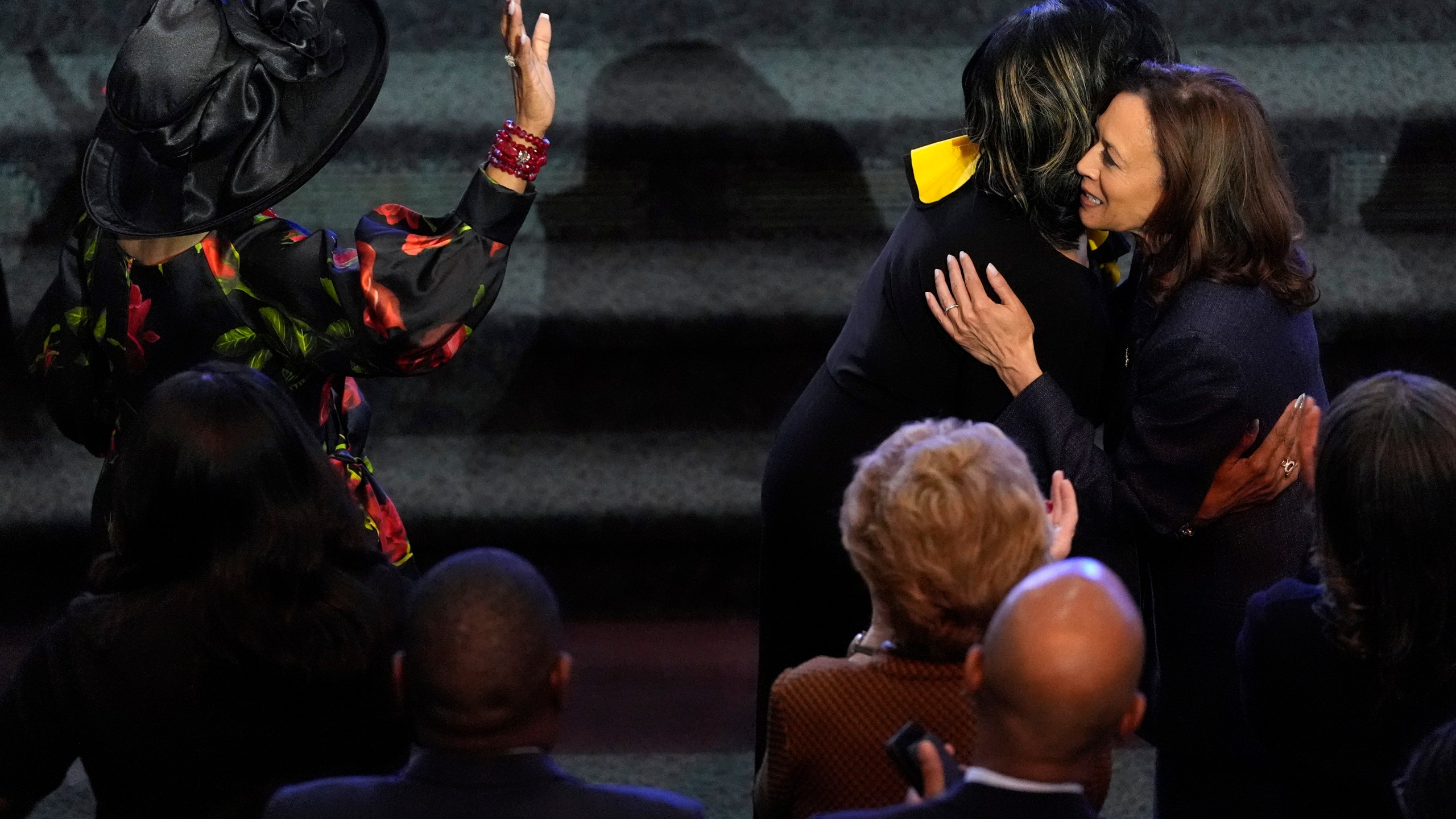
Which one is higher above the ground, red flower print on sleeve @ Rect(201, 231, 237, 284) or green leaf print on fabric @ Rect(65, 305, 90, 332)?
red flower print on sleeve @ Rect(201, 231, 237, 284)

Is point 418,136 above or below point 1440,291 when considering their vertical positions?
above

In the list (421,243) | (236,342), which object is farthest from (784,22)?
(236,342)

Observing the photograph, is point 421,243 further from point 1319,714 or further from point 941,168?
point 1319,714

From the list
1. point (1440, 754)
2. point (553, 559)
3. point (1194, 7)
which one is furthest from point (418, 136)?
point (1440, 754)

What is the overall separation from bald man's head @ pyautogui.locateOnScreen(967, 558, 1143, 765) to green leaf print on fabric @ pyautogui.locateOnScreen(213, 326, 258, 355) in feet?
3.33

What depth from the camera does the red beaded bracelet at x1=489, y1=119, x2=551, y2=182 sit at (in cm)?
178

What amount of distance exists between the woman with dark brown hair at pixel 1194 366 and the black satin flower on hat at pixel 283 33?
0.77 m

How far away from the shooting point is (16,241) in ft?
10.1

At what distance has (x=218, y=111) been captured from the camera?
1.77 metres

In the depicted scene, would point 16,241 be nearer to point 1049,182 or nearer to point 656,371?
point 656,371

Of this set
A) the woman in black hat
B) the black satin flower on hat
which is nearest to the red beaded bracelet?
the woman in black hat

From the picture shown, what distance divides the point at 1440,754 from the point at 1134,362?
2.26 ft

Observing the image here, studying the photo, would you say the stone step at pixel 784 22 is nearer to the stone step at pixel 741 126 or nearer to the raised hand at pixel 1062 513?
the stone step at pixel 741 126

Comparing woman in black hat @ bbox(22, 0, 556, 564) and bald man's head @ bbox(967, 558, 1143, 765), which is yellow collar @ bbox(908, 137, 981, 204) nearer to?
woman in black hat @ bbox(22, 0, 556, 564)
